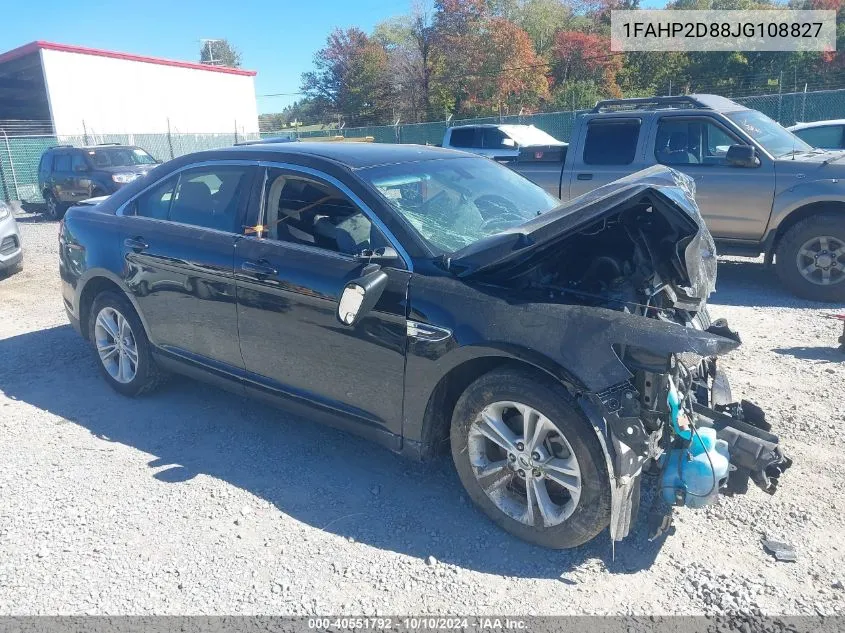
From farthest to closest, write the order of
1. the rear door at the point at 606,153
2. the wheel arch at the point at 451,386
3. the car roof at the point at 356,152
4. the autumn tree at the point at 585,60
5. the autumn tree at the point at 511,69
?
the autumn tree at the point at 511,69 < the autumn tree at the point at 585,60 < the rear door at the point at 606,153 < the car roof at the point at 356,152 < the wheel arch at the point at 451,386

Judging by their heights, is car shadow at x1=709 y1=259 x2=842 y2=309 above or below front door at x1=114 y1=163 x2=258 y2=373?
below

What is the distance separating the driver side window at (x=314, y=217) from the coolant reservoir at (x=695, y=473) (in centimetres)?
178

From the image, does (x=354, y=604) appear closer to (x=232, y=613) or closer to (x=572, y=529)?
(x=232, y=613)

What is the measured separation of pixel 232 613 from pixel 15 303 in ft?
22.7

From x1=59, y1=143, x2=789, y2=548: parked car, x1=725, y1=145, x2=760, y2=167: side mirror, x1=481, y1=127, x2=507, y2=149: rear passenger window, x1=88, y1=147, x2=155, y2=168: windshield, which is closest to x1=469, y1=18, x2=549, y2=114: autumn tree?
x1=481, y1=127, x2=507, y2=149: rear passenger window

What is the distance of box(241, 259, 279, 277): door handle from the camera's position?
3.95 metres

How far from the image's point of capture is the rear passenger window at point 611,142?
8.26 m

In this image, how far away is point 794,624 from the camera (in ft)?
8.82

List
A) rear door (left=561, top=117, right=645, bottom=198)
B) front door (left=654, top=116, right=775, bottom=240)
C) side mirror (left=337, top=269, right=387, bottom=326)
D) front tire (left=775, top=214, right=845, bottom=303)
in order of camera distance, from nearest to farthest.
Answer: side mirror (left=337, top=269, right=387, bottom=326) < front tire (left=775, top=214, right=845, bottom=303) < front door (left=654, top=116, right=775, bottom=240) < rear door (left=561, top=117, right=645, bottom=198)

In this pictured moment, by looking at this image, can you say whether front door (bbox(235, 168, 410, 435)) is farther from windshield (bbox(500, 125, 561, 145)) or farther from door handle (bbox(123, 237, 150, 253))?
windshield (bbox(500, 125, 561, 145))

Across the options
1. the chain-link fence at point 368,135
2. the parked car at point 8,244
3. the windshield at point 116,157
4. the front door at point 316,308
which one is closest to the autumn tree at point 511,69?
the chain-link fence at point 368,135

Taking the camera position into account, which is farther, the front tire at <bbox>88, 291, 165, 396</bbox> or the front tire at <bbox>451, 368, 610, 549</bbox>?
the front tire at <bbox>88, 291, 165, 396</bbox>

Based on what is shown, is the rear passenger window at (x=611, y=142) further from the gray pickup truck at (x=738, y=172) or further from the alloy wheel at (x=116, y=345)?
the alloy wheel at (x=116, y=345)

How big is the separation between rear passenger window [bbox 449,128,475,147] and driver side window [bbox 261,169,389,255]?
1346cm
